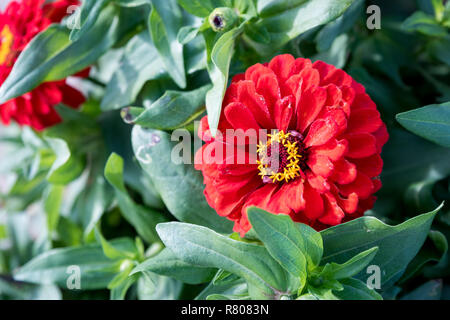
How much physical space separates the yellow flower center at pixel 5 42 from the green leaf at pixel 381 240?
1.47ft

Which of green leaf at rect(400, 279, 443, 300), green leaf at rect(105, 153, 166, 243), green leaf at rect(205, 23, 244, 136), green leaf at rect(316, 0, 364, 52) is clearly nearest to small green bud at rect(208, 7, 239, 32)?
green leaf at rect(205, 23, 244, 136)

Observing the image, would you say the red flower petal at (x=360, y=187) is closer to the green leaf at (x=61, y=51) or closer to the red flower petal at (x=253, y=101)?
the red flower petal at (x=253, y=101)

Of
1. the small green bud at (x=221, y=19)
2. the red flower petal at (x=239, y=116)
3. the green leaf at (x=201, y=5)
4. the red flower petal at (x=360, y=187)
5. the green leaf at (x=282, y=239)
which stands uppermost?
the green leaf at (x=201, y=5)

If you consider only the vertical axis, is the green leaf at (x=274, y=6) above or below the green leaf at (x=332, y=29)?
above

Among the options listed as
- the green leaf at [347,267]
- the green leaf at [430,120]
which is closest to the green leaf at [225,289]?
the green leaf at [347,267]

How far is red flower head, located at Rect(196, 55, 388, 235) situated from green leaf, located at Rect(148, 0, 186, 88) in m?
0.11

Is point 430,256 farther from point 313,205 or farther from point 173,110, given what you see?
point 173,110

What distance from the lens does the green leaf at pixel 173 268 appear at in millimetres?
487

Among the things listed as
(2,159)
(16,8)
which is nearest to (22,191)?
(2,159)

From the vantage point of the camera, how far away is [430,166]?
0.59 metres

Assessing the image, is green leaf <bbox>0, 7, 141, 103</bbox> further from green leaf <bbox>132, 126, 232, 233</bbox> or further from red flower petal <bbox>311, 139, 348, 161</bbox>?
red flower petal <bbox>311, 139, 348, 161</bbox>

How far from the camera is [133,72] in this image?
611 millimetres

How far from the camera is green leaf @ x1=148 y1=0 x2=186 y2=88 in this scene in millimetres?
557
